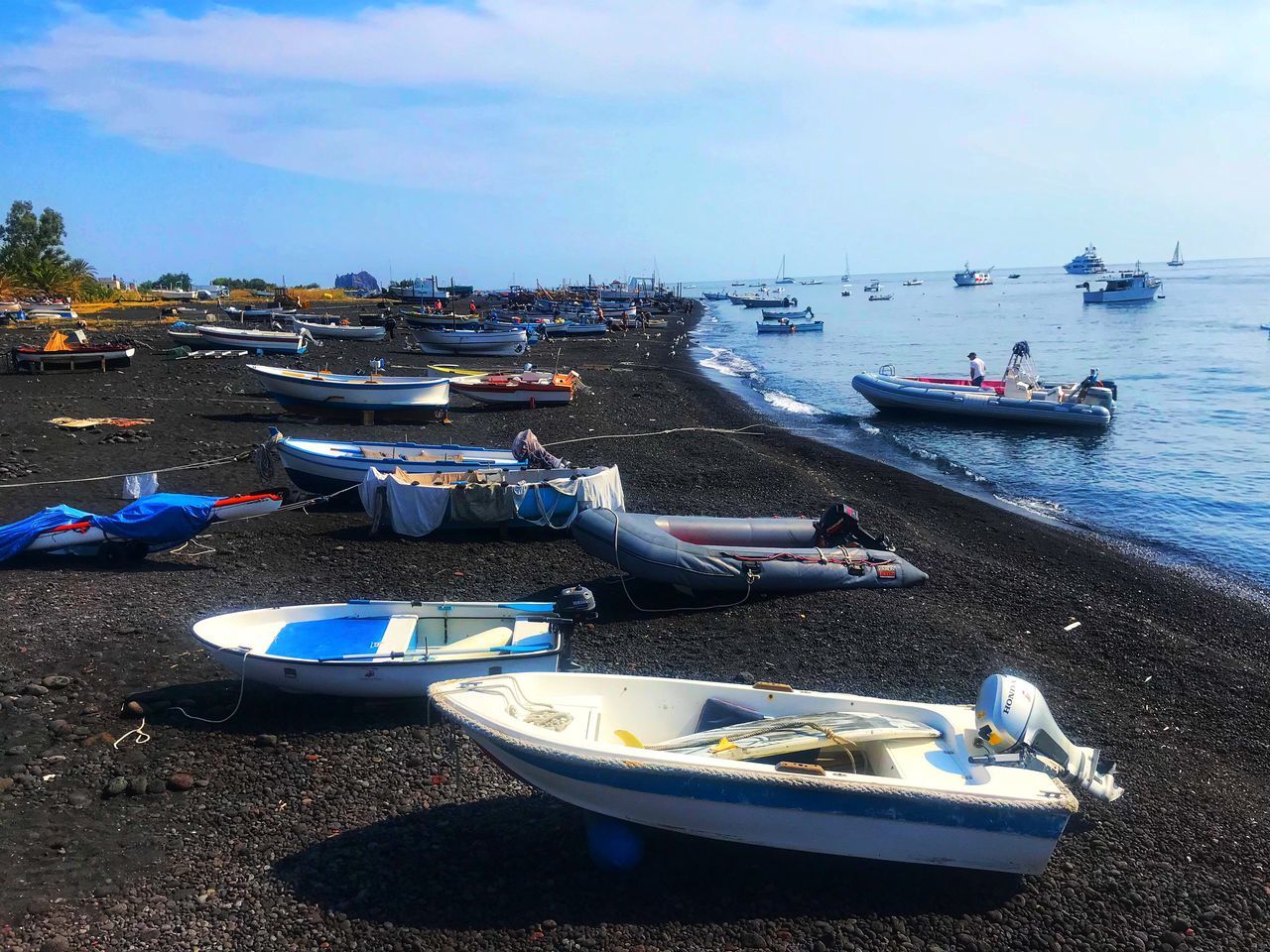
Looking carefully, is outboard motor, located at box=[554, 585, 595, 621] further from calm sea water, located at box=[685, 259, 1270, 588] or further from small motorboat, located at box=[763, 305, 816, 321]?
small motorboat, located at box=[763, 305, 816, 321]

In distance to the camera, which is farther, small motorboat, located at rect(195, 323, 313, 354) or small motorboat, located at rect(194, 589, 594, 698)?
small motorboat, located at rect(195, 323, 313, 354)

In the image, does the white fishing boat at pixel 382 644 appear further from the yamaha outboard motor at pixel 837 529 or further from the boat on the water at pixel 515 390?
the boat on the water at pixel 515 390

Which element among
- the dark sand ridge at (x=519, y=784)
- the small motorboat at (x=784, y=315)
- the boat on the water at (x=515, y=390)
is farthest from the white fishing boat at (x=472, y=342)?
the small motorboat at (x=784, y=315)

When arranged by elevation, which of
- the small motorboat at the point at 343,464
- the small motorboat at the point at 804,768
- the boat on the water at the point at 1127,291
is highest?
the boat on the water at the point at 1127,291

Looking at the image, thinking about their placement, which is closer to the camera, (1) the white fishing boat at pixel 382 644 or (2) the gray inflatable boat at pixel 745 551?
(1) the white fishing boat at pixel 382 644

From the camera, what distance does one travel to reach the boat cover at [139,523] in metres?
11.1

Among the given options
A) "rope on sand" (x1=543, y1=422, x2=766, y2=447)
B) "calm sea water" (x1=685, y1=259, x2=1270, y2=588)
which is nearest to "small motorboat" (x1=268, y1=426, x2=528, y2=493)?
"rope on sand" (x1=543, y1=422, x2=766, y2=447)

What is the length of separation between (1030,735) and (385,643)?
5.59 m

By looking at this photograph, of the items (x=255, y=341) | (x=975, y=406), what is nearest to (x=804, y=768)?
(x=975, y=406)

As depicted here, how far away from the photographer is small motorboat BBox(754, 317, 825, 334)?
74688 mm

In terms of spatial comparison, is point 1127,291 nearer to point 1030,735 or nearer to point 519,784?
point 1030,735

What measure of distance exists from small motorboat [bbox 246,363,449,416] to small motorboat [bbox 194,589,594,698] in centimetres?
1466

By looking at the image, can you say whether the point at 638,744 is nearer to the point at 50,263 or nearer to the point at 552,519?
the point at 552,519

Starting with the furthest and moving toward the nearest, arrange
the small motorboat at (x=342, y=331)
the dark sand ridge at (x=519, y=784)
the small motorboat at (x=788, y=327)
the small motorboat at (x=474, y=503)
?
the small motorboat at (x=788, y=327), the small motorboat at (x=342, y=331), the small motorboat at (x=474, y=503), the dark sand ridge at (x=519, y=784)
